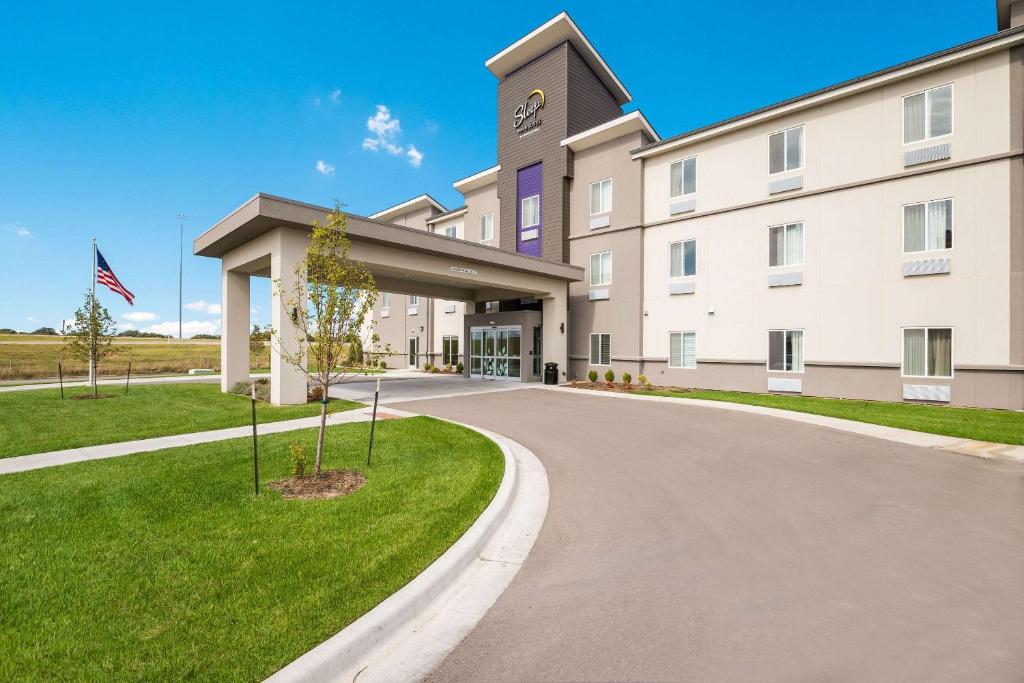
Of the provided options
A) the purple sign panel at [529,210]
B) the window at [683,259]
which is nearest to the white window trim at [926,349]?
the window at [683,259]

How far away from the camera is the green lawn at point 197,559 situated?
122 inches

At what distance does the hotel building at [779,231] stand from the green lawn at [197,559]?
14.8 meters

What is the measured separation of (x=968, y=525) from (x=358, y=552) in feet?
23.4

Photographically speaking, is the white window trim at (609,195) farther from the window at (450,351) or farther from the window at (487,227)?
the window at (450,351)

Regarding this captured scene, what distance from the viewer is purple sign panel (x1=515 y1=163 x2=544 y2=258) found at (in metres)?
26.5

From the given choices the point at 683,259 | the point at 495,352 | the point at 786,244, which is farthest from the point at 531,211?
the point at 786,244

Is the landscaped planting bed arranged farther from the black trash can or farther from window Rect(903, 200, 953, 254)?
window Rect(903, 200, 953, 254)

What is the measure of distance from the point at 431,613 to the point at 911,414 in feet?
51.2

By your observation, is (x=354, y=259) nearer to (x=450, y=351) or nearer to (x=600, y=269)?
(x=600, y=269)

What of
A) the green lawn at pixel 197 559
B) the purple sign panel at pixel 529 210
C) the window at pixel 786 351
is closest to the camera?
the green lawn at pixel 197 559

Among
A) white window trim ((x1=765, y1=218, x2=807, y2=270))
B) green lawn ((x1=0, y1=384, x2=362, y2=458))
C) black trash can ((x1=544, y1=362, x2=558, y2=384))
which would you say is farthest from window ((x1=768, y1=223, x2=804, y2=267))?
green lawn ((x1=0, y1=384, x2=362, y2=458))

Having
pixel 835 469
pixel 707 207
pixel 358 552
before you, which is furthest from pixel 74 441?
pixel 707 207

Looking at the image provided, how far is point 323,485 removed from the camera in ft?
22.1

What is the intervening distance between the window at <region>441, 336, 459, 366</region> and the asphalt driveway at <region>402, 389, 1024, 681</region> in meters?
24.8
